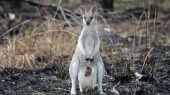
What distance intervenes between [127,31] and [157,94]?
5.60 metres

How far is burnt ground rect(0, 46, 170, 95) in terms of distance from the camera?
20.0ft

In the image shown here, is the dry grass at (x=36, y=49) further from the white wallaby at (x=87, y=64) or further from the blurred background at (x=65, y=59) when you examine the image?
the white wallaby at (x=87, y=64)

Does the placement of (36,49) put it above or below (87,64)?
above

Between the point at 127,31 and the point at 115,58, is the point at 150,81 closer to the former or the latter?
the point at 115,58

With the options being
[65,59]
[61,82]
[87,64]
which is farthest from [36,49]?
[87,64]

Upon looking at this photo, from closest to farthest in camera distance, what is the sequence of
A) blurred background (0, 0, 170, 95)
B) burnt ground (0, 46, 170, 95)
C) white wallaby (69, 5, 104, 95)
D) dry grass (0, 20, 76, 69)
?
1. white wallaby (69, 5, 104, 95)
2. burnt ground (0, 46, 170, 95)
3. blurred background (0, 0, 170, 95)
4. dry grass (0, 20, 76, 69)

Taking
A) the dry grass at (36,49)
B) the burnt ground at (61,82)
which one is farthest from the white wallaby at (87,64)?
the dry grass at (36,49)

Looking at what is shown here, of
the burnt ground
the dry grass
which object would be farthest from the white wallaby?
the dry grass

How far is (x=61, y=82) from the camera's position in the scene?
21.8ft

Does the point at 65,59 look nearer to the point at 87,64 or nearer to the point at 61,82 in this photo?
the point at 61,82

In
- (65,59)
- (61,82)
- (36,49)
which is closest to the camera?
(61,82)

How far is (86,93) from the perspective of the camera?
19.1ft

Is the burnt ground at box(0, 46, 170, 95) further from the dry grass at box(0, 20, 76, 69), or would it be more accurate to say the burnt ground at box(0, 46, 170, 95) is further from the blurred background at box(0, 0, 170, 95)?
the dry grass at box(0, 20, 76, 69)

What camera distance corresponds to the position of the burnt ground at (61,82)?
609 centimetres
